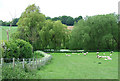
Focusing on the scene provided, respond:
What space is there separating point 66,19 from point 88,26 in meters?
30.2

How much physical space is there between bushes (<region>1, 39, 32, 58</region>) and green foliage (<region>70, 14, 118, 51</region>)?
19560 mm

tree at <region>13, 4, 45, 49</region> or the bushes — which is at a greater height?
tree at <region>13, 4, 45, 49</region>

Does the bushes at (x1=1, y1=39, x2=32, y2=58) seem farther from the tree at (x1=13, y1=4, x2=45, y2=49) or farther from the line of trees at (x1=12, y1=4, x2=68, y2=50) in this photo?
the line of trees at (x1=12, y1=4, x2=68, y2=50)

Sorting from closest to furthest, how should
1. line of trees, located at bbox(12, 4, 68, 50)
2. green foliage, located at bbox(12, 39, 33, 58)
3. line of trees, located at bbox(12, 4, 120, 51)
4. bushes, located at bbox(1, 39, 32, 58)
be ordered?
1. bushes, located at bbox(1, 39, 32, 58)
2. green foliage, located at bbox(12, 39, 33, 58)
3. line of trees, located at bbox(12, 4, 68, 50)
4. line of trees, located at bbox(12, 4, 120, 51)

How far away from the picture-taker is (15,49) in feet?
51.0

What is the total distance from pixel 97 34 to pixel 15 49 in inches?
940

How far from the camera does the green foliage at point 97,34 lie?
116ft

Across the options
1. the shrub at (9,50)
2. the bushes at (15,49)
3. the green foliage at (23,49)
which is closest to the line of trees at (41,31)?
the green foliage at (23,49)

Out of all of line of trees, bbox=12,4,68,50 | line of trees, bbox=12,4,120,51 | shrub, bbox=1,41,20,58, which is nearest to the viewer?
shrub, bbox=1,41,20,58

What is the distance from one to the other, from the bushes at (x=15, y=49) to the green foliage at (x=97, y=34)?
770 inches

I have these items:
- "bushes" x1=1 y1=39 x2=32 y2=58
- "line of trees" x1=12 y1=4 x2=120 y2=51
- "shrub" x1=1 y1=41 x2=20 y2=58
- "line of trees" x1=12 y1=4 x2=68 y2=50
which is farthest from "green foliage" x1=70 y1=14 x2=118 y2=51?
"shrub" x1=1 y1=41 x2=20 y2=58

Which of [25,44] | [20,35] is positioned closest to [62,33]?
[20,35]

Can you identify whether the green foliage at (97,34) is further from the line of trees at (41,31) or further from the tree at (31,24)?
the tree at (31,24)

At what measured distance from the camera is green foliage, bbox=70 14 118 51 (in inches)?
1398
